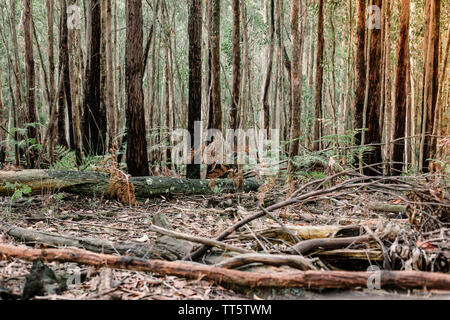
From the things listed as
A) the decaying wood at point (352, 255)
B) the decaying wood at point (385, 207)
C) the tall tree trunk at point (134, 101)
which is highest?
the tall tree trunk at point (134, 101)

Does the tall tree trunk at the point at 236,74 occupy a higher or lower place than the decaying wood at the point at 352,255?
higher

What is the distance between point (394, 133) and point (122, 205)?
7.16m

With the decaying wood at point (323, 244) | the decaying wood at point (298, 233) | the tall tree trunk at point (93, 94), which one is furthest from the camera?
the tall tree trunk at point (93, 94)

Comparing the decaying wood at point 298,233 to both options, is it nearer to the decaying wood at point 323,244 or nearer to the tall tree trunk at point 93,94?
the decaying wood at point 323,244

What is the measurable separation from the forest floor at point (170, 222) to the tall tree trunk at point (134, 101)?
954 millimetres

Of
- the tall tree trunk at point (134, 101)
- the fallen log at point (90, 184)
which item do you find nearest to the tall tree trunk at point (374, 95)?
the fallen log at point (90, 184)

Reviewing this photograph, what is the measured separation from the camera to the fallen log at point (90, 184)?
4.86 metres

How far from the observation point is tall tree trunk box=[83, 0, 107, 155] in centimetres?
788

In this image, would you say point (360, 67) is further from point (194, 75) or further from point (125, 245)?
point (125, 245)

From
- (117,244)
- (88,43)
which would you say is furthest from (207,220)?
(88,43)

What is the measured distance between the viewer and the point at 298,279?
202cm

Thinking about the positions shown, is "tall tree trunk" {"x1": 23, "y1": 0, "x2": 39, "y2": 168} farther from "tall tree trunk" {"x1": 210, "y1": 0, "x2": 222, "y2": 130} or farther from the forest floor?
"tall tree trunk" {"x1": 210, "y1": 0, "x2": 222, "y2": 130}

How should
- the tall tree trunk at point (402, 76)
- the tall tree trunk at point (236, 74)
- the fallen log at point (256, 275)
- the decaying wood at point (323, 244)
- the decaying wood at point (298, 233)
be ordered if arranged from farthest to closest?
1. the tall tree trunk at point (402, 76)
2. the tall tree trunk at point (236, 74)
3. the decaying wood at point (298, 233)
4. the decaying wood at point (323, 244)
5. the fallen log at point (256, 275)
